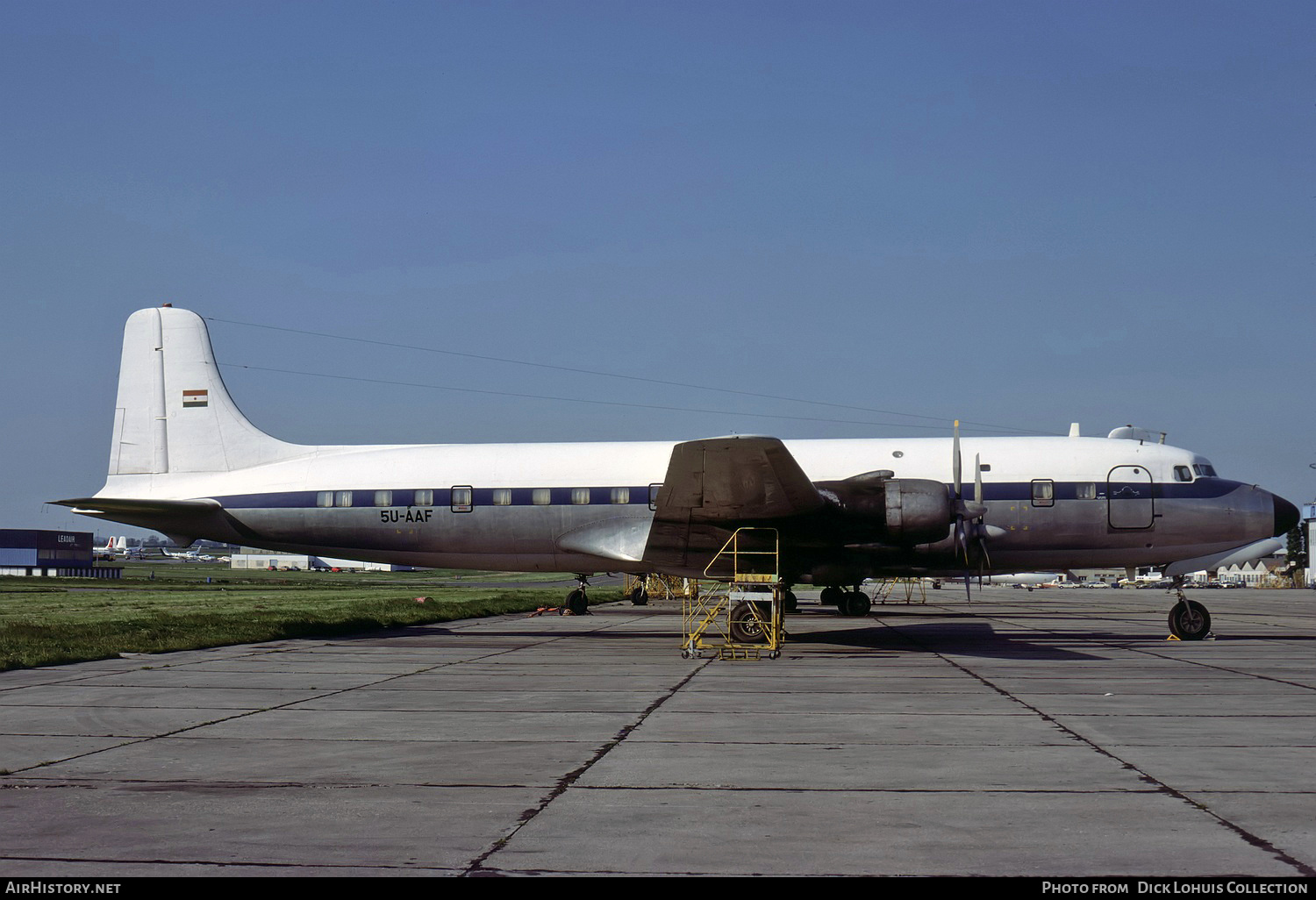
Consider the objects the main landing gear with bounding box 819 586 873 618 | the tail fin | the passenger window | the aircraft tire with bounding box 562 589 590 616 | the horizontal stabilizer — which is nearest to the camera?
the horizontal stabilizer

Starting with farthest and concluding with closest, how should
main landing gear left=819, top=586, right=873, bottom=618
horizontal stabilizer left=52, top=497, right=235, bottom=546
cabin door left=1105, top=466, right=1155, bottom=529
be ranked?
1. main landing gear left=819, top=586, right=873, bottom=618
2. horizontal stabilizer left=52, top=497, right=235, bottom=546
3. cabin door left=1105, top=466, right=1155, bottom=529

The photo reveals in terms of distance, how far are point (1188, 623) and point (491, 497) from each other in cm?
1605

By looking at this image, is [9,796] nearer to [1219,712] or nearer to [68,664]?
[68,664]

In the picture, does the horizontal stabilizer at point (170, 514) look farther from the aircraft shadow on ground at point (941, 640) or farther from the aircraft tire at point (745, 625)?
the aircraft shadow on ground at point (941, 640)

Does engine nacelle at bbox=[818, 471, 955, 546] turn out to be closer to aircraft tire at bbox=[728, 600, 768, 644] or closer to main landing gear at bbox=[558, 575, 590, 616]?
aircraft tire at bbox=[728, 600, 768, 644]

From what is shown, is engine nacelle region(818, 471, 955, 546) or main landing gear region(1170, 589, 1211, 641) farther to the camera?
main landing gear region(1170, 589, 1211, 641)

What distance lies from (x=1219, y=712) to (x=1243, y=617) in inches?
1051

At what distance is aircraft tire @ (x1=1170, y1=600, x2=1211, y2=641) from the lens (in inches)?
912

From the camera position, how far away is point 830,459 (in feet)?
82.3

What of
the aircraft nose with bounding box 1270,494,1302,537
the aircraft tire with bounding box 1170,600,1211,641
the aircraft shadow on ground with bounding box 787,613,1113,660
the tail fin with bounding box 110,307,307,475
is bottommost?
the aircraft shadow on ground with bounding box 787,613,1113,660

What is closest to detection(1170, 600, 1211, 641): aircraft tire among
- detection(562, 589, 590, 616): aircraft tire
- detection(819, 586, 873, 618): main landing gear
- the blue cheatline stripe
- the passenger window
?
the blue cheatline stripe

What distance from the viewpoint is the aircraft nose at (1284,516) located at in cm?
2353
